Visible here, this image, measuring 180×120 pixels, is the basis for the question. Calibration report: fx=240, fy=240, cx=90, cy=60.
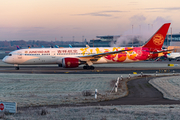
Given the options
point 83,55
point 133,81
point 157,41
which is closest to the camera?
point 133,81

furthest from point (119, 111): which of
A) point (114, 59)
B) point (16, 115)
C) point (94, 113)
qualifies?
point (114, 59)

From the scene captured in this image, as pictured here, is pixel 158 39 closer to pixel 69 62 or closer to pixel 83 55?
pixel 83 55

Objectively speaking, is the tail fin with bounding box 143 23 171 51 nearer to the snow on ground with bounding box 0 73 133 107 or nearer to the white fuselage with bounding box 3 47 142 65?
the white fuselage with bounding box 3 47 142 65

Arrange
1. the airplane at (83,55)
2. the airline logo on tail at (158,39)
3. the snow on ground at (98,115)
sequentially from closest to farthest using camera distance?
1. the snow on ground at (98,115)
2. the airplane at (83,55)
3. the airline logo on tail at (158,39)

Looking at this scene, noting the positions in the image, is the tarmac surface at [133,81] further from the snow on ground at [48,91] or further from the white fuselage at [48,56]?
the snow on ground at [48,91]

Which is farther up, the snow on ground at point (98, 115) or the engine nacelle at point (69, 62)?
the engine nacelle at point (69, 62)

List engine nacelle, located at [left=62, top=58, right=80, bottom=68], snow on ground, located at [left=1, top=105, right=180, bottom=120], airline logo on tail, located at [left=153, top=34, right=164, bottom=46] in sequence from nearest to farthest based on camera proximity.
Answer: snow on ground, located at [left=1, top=105, right=180, bottom=120] < engine nacelle, located at [left=62, top=58, right=80, bottom=68] < airline logo on tail, located at [left=153, top=34, right=164, bottom=46]

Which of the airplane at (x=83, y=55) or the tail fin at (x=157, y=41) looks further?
the tail fin at (x=157, y=41)

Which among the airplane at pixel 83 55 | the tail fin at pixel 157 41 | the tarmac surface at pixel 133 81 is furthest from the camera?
the tail fin at pixel 157 41


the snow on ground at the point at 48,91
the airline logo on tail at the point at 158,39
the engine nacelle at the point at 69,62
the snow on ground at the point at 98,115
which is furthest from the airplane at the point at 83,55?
the snow on ground at the point at 98,115

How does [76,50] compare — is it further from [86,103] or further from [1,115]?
[1,115]

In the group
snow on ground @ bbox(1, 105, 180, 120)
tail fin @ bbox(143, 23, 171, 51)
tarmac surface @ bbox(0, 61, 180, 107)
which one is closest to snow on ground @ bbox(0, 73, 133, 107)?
tarmac surface @ bbox(0, 61, 180, 107)

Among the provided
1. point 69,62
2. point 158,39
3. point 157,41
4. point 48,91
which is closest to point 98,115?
point 48,91

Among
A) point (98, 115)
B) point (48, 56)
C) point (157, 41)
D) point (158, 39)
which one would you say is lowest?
point (98, 115)
